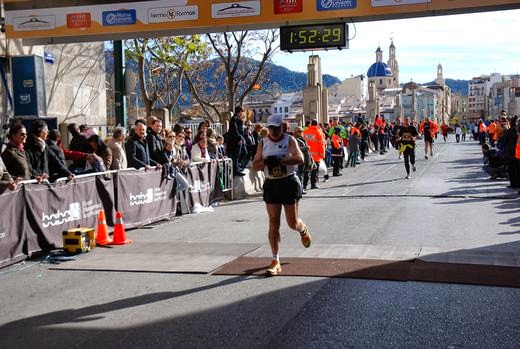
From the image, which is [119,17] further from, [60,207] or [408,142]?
[408,142]

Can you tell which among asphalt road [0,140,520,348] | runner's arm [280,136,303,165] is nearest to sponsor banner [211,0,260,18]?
asphalt road [0,140,520,348]

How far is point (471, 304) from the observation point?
6.20 meters

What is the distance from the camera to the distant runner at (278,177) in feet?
25.5

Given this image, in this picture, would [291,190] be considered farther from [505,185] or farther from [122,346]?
[505,185]

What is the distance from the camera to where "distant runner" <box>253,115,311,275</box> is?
7762 mm

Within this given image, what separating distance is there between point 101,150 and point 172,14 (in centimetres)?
637

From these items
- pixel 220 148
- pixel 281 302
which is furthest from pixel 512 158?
pixel 281 302

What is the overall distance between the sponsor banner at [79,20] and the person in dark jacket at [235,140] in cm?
478

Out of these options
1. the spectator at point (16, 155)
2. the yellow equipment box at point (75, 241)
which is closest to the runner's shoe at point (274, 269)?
the yellow equipment box at point (75, 241)

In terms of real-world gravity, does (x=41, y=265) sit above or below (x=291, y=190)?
below

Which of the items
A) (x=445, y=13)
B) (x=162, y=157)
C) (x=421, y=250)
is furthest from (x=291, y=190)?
(x=445, y=13)

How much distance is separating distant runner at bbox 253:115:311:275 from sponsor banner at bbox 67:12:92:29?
1146 cm

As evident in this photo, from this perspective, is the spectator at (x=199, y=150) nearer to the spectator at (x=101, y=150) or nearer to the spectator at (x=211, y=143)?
the spectator at (x=211, y=143)

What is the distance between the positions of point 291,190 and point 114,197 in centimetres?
478
